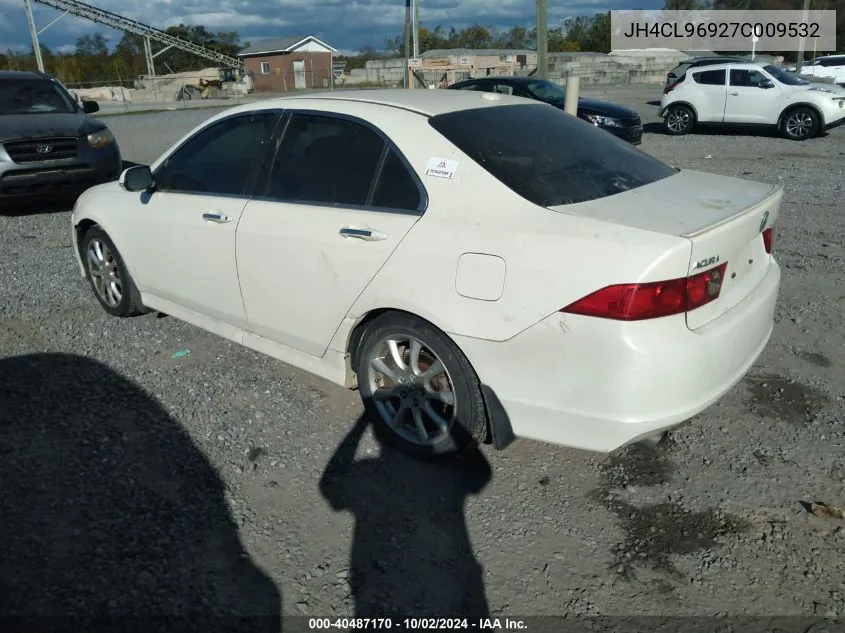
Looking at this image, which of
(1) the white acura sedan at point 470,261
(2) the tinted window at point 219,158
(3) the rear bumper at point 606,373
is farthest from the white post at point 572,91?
(3) the rear bumper at point 606,373

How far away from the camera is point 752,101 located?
1544 cm

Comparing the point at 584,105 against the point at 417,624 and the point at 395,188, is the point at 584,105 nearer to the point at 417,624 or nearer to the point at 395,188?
the point at 395,188

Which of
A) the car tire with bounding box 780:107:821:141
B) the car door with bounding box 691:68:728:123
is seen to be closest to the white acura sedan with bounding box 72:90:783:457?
the car tire with bounding box 780:107:821:141

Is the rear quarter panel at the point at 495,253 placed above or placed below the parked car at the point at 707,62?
below

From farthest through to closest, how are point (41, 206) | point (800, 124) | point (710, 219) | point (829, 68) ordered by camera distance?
1. point (829, 68)
2. point (800, 124)
3. point (41, 206)
4. point (710, 219)

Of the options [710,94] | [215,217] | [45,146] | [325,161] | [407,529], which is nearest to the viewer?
[407,529]

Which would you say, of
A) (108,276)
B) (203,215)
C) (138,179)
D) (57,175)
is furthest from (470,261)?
(57,175)

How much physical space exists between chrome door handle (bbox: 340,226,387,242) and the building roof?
67402mm

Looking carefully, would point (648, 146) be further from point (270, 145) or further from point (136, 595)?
point (136, 595)

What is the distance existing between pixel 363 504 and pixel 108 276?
10.3ft

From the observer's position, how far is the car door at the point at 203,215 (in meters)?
3.93

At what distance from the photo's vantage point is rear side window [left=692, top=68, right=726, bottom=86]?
52.4 feet

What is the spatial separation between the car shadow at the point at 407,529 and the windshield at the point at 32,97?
8.84 meters

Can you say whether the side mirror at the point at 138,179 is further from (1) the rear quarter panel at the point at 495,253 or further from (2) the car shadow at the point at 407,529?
(2) the car shadow at the point at 407,529
